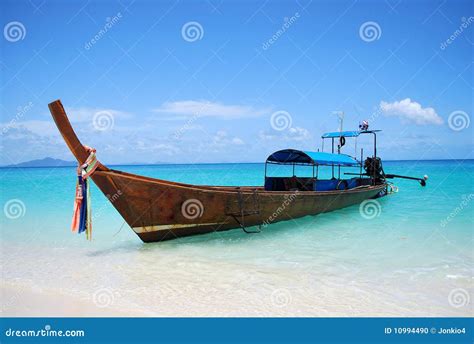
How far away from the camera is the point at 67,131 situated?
223 inches

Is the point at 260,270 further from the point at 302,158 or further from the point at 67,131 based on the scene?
the point at 302,158

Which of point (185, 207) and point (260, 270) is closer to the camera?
point (260, 270)

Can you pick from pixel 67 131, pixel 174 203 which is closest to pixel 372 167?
pixel 174 203

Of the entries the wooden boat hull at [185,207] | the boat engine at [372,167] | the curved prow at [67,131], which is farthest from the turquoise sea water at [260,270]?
the boat engine at [372,167]

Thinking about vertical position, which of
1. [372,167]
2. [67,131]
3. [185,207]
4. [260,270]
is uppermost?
[372,167]

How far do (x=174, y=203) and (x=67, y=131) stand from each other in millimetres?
2248

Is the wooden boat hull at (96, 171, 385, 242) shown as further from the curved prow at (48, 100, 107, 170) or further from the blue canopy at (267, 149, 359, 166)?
the blue canopy at (267, 149, 359, 166)

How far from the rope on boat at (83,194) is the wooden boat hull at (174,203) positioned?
105 mm

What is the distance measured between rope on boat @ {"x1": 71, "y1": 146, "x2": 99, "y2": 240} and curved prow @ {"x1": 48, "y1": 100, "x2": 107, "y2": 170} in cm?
9

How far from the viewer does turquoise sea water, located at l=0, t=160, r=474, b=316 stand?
4445 mm

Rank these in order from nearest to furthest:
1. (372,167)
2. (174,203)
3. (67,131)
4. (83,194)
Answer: (67,131) → (83,194) → (174,203) → (372,167)

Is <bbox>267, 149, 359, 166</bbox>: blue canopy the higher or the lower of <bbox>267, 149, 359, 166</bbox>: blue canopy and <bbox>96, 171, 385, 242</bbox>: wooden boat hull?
the higher

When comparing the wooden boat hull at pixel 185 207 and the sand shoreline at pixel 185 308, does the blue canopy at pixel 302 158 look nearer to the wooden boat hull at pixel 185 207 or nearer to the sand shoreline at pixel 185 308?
the wooden boat hull at pixel 185 207

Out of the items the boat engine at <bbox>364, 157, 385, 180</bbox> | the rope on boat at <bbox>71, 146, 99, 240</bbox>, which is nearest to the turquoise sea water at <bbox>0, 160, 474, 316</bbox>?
the rope on boat at <bbox>71, 146, 99, 240</bbox>
